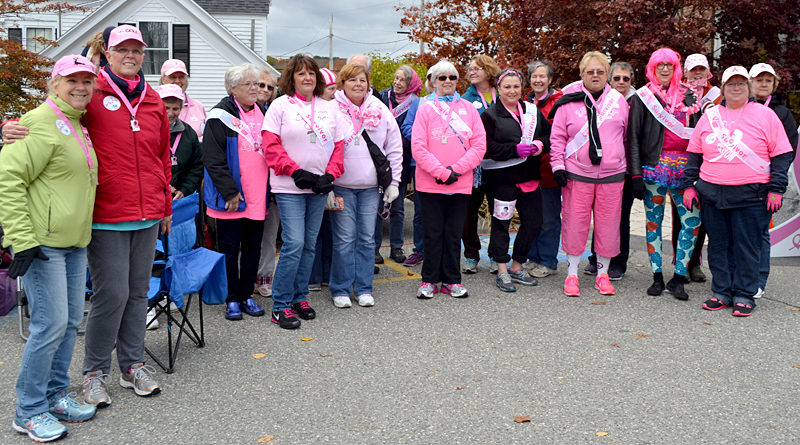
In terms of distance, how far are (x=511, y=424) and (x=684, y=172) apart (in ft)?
11.0

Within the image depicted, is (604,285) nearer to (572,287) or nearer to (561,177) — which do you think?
(572,287)

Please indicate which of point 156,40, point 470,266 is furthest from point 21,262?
point 156,40

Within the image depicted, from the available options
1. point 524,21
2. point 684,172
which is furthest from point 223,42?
point 684,172

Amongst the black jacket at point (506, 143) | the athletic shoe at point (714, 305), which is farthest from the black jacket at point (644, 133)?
the athletic shoe at point (714, 305)

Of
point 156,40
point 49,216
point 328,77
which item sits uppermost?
point 156,40

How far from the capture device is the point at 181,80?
235 inches

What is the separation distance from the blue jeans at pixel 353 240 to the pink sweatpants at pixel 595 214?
183 cm

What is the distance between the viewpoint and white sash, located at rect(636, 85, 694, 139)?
19.8ft

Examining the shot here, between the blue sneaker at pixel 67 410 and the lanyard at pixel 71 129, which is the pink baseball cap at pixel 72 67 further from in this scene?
the blue sneaker at pixel 67 410

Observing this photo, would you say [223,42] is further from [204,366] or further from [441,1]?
[204,366]

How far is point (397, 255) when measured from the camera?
769 centimetres

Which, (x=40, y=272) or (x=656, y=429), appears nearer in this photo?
(x=40, y=272)

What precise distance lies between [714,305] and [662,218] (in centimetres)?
92

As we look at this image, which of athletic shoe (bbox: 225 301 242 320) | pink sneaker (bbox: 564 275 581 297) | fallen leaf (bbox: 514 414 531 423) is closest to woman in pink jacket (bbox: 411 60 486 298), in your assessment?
pink sneaker (bbox: 564 275 581 297)
